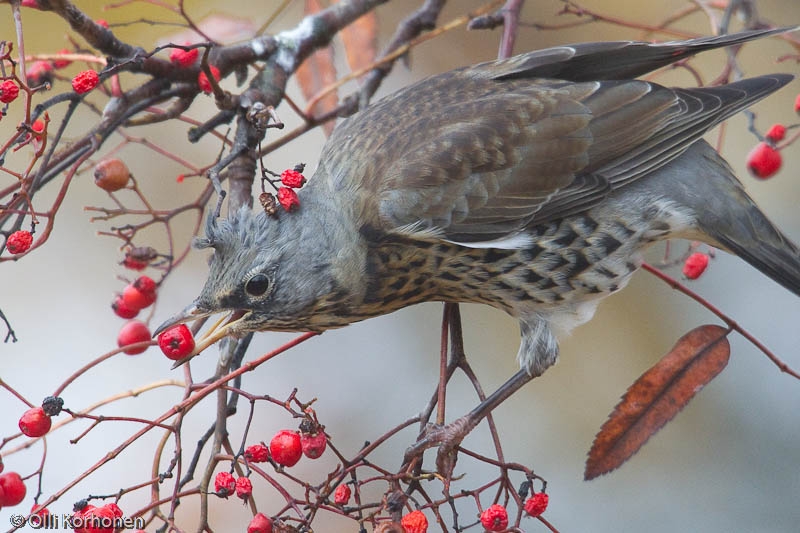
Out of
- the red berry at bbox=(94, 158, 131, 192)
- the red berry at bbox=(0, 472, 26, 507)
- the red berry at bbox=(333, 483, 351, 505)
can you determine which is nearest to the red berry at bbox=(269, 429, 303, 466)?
the red berry at bbox=(333, 483, 351, 505)

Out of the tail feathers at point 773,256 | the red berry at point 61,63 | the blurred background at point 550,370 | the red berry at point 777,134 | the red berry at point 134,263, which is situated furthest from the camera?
the blurred background at point 550,370

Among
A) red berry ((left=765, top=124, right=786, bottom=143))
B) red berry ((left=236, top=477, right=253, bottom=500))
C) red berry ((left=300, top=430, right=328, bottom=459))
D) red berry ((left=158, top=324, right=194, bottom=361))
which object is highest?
red berry ((left=158, top=324, right=194, bottom=361))

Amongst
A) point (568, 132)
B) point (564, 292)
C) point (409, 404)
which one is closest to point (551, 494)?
point (409, 404)

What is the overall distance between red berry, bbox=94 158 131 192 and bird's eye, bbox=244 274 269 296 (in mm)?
483

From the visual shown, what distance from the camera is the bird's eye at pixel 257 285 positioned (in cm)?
255

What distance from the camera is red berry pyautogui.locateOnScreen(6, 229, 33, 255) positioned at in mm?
2264

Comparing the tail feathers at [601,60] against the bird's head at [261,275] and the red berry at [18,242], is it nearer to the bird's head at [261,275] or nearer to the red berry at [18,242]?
the bird's head at [261,275]

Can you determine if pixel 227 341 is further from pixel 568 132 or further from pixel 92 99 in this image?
pixel 92 99

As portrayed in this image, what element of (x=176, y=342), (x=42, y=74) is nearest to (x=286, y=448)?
(x=176, y=342)

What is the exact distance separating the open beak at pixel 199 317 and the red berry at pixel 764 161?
6.25 ft

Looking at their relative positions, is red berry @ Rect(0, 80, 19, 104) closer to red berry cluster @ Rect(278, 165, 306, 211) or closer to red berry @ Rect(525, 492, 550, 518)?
red berry cluster @ Rect(278, 165, 306, 211)

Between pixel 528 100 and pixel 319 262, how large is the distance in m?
0.83

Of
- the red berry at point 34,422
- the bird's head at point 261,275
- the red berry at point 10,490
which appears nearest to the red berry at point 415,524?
the bird's head at point 261,275

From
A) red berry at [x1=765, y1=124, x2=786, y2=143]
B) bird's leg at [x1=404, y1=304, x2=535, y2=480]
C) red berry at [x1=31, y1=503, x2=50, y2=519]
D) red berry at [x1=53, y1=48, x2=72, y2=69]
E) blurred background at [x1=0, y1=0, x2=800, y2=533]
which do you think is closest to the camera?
red berry at [x1=31, y1=503, x2=50, y2=519]
